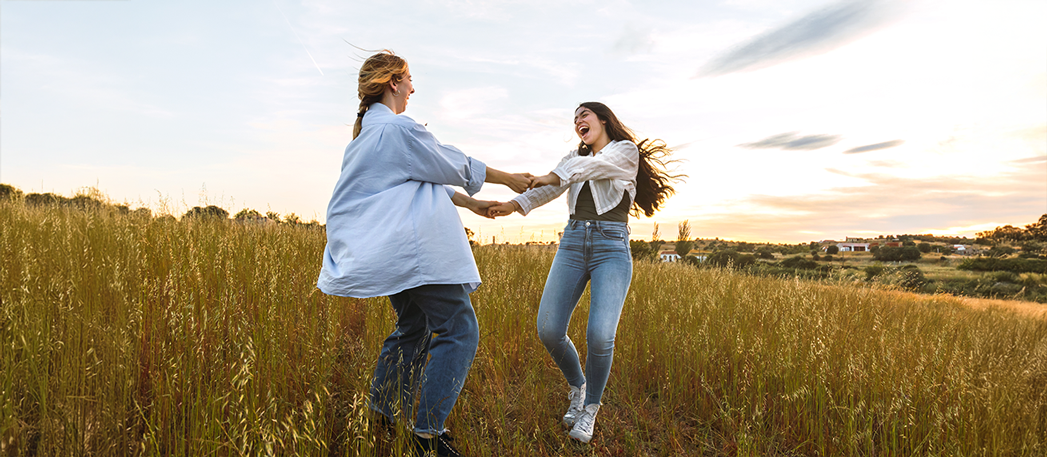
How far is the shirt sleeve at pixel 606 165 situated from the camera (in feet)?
10.0

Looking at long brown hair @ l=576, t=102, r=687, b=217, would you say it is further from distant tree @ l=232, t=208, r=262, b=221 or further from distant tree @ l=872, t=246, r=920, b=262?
distant tree @ l=872, t=246, r=920, b=262

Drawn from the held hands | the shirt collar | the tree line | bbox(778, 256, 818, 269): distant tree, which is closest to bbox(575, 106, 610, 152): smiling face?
the held hands

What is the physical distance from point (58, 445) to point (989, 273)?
96.2 ft

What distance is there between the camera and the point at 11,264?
3648 millimetres

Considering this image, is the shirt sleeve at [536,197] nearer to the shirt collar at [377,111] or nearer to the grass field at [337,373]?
the grass field at [337,373]

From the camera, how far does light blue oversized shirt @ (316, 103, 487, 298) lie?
2.14 m

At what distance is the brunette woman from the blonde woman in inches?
31.8

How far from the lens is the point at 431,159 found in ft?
7.42

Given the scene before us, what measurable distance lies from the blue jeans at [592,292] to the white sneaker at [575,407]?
0.37 ft

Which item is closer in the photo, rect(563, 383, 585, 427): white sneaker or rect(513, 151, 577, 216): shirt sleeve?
rect(563, 383, 585, 427): white sneaker

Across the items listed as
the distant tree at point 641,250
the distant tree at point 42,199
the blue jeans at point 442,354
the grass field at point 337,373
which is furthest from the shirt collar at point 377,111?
the distant tree at point 641,250

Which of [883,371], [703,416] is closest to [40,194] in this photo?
[703,416]

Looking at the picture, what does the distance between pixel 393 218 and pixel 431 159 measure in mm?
347

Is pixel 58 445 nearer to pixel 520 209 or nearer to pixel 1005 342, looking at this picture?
pixel 520 209
